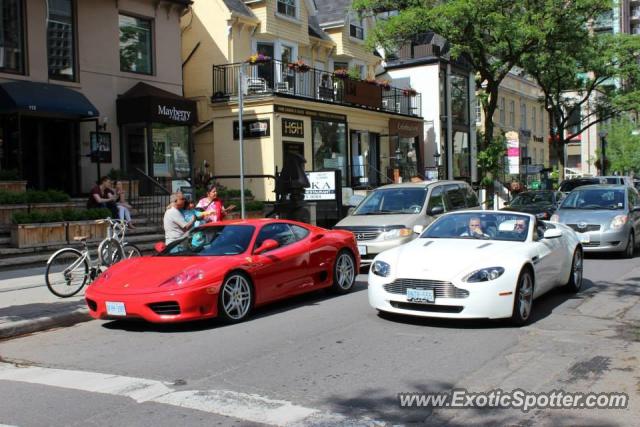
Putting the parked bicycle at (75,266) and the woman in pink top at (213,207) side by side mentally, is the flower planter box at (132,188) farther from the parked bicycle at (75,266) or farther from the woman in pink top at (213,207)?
the parked bicycle at (75,266)

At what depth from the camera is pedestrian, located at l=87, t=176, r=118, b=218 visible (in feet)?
50.2

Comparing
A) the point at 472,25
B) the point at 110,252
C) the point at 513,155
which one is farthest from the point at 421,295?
the point at 513,155

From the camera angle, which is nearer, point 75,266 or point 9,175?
point 75,266

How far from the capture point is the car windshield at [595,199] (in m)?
15.0

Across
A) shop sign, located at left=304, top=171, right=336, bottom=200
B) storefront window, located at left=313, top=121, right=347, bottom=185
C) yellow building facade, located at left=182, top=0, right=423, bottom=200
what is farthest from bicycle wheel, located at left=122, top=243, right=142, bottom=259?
storefront window, located at left=313, top=121, right=347, bottom=185

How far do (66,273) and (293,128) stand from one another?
13.7 metres

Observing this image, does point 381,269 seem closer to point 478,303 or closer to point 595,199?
point 478,303

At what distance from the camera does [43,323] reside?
28.5ft

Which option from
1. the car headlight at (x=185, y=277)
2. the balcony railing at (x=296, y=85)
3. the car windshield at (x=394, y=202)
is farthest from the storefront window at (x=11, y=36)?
the car headlight at (x=185, y=277)

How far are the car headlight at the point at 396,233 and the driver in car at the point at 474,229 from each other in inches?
127

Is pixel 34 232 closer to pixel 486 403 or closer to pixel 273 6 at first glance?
pixel 486 403

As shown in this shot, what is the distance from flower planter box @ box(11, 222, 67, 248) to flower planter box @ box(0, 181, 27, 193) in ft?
5.52

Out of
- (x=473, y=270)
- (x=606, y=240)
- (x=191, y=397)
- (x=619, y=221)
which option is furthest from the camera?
(x=619, y=221)

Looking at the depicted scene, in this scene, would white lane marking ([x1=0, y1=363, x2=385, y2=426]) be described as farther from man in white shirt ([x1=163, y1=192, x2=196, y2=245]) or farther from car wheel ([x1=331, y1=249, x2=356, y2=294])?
man in white shirt ([x1=163, y1=192, x2=196, y2=245])
